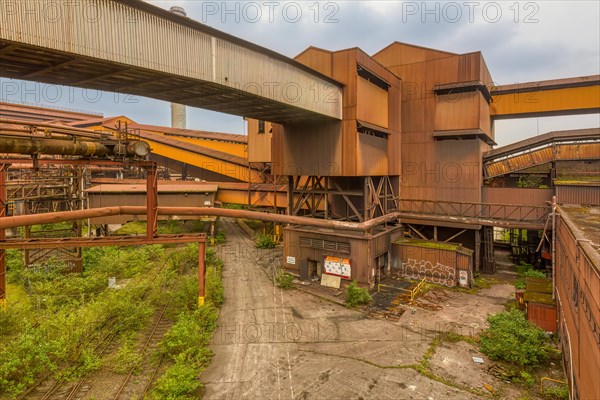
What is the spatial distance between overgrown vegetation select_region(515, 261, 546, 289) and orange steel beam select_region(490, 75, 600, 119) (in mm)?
12852

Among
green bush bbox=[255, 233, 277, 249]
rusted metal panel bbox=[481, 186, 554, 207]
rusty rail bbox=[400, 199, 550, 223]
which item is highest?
rusted metal panel bbox=[481, 186, 554, 207]

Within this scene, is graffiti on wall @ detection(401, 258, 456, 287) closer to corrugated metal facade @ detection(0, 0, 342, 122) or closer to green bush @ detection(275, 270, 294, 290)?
green bush @ detection(275, 270, 294, 290)

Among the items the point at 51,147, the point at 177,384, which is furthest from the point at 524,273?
the point at 51,147

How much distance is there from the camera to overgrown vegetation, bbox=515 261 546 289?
1948 centimetres

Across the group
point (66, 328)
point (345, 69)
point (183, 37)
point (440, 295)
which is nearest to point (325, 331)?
point (440, 295)

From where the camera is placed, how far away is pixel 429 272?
20.1 meters

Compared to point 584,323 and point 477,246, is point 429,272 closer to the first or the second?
point 477,246

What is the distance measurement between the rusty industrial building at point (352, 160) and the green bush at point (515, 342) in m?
1.12

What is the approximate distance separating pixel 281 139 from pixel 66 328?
15.2m

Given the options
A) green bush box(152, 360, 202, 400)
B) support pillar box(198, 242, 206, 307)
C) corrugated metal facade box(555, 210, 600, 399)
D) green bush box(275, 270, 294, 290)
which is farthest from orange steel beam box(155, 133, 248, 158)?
corrugated metal facade box(555, 210, 600, 399)

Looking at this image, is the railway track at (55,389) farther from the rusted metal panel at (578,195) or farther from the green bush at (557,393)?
the rusted metal panel at (578,195)

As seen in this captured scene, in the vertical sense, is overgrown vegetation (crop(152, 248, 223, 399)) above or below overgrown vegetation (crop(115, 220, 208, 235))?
below

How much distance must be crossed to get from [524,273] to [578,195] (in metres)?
5.93

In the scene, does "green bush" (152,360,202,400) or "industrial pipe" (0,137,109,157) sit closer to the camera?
"green bush" (152,360,202,400)
